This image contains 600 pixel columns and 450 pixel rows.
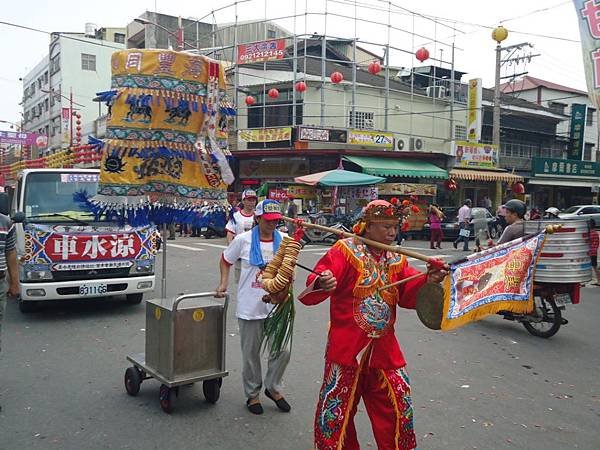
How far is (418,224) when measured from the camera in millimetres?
21828

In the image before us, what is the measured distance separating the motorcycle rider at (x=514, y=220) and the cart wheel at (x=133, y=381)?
183 inches

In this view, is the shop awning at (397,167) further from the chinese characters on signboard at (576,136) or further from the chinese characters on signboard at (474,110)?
the chinese characters on signboard at (576,136)

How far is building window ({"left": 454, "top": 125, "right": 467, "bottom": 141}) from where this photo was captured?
29219mm

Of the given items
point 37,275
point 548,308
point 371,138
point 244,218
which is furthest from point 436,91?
point 37,275

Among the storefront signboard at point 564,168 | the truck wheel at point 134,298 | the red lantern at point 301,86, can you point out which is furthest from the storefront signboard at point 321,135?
the truck wheel at point 134,298

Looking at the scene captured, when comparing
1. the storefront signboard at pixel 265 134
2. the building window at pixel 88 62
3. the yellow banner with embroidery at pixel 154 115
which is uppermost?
the building window at pixel 88 62

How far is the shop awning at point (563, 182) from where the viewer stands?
103 feet

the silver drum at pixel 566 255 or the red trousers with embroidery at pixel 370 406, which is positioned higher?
the silver drum at pixel 566 255

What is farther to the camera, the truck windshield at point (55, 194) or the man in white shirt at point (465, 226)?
the man in white shirt at point (465, 226)

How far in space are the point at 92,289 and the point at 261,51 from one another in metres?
18.6

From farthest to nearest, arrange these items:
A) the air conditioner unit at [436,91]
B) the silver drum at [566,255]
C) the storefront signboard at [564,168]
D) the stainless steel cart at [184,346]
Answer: the storefront signboard at [564,168] → the air conditioner unit at [436,91] → the silver drum at [566,255] → the stainless steel cart at [184,346]

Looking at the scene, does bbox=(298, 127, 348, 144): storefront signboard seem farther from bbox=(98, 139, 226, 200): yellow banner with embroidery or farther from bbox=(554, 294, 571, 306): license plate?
bbox=(98, 139, 226, 200): yellow banner with embroidery

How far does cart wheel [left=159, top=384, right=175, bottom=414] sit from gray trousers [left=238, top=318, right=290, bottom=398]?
597 millimetres

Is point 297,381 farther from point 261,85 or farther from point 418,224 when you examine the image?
point 261,85
